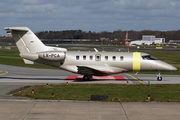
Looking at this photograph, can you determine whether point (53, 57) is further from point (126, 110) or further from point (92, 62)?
point (126, 110)

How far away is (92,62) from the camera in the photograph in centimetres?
2603

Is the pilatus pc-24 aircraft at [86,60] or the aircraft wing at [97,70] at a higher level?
the pilatus pc-24 aircraft at [86,60]

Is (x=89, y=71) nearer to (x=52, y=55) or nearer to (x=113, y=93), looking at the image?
(x=52, y=55)

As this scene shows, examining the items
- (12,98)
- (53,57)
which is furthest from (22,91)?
(53,57)

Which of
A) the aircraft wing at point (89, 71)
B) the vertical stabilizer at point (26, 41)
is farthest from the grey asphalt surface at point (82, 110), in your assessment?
the vertical stabilizer at point (26, 41)

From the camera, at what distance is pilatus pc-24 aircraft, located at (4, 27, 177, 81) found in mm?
25906

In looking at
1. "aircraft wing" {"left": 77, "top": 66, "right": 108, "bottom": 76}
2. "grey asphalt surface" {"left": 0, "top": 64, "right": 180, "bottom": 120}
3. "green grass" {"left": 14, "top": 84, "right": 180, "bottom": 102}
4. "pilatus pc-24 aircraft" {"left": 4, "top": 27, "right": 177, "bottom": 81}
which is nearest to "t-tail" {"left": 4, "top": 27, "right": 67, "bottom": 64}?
"pilatus pc-24 aircraft" {"left": 4, "top": 27, "right": 177, "bottom": 81}

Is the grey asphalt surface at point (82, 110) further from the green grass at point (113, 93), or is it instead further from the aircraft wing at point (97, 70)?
the aircraft wing at point (97, 70)

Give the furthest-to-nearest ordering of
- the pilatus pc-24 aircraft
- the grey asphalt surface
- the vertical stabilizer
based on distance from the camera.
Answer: the vertical stabilizer, the pilatus pc-24 aircraft, the grey asphalt surface

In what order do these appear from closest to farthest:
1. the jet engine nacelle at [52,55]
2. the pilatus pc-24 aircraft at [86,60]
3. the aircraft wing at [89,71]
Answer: the aircraft wing at [89,71], the jet engine nacelle at [52,55], the pilatus pc-24 aircraft at [86,60]

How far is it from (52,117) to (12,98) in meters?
5.10

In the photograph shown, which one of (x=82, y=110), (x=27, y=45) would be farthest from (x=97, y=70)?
(x=82, y=110)

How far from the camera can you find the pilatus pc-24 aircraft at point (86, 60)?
25906 millimetres

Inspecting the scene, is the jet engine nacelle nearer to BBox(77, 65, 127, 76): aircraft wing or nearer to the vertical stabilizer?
the vertical stabilizer
